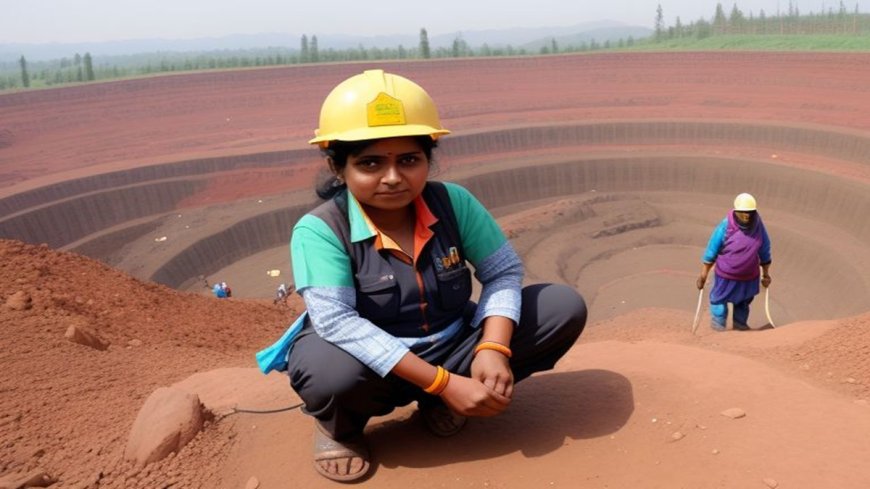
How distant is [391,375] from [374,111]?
0.83 metres

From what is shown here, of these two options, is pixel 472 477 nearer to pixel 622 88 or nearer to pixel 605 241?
pixel 605 241

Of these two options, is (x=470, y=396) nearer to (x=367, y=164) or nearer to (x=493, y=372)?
(x=493, y=372)

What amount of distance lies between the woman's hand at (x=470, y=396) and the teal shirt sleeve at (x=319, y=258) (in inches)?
17.5

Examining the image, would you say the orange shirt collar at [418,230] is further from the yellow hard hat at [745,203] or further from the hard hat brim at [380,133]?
the yellow hard hat at [745,203]

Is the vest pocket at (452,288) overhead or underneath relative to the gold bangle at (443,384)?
overhead

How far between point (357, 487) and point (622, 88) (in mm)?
22016

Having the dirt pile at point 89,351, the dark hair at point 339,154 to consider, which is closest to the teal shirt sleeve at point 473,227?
the dark hair at point 339,154

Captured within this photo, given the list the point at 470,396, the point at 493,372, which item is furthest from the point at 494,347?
the point at 470,396

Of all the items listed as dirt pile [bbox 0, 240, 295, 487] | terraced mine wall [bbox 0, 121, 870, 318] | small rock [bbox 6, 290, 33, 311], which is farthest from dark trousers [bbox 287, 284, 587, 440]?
terraced mine wall [bbox 0, 121, 870, 318]

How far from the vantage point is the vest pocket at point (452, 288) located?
2.00 meters

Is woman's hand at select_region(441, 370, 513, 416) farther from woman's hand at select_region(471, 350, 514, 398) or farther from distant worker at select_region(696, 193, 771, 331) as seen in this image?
distant worker at select_region(696, 193, 771, 331)

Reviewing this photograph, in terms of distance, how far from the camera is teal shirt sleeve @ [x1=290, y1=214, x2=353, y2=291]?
6.08ft

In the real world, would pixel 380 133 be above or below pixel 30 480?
above

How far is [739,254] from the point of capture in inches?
206
